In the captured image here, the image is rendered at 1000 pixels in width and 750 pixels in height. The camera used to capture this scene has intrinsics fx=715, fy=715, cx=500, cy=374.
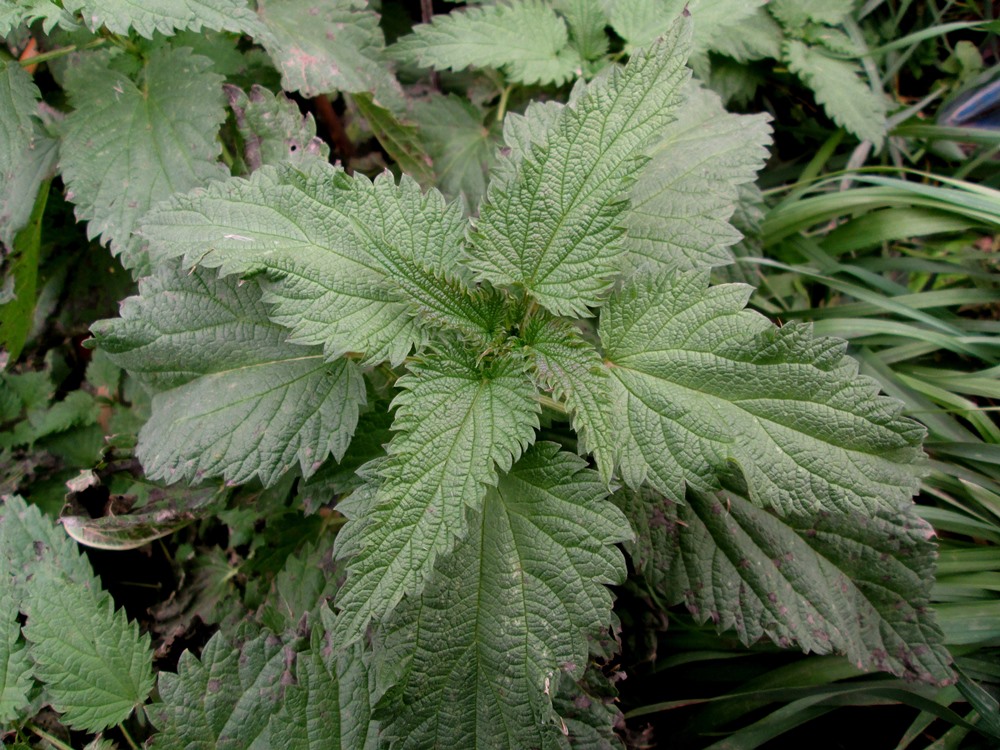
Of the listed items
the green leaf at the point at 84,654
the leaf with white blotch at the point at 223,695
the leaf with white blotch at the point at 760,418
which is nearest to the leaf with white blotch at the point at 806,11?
the leaf with white blotch at the point at 760,418

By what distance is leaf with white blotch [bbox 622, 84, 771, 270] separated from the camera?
134cm

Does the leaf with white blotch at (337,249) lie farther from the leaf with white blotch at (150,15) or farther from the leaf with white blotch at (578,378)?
the leaf with white blotch at (150,15)

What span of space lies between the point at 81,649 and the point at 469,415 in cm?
95

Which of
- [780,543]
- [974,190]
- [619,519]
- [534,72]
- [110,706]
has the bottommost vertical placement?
[110,706]

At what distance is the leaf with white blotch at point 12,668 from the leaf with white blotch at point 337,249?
82 centimetres

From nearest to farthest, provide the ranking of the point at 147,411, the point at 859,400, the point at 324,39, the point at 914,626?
the point at 859,400, the point at 914,626, the point at 324,39, the point at 147,411

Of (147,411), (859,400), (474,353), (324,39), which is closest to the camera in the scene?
(859,400)

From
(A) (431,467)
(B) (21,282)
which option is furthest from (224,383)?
(B) (21,282)

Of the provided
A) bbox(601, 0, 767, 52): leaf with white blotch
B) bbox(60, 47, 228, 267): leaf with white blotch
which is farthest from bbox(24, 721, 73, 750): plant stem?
bbox(601, 0, 767, 52): leaf with white blotch

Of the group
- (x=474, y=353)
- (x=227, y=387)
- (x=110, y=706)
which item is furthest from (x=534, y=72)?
(x=110, y=706)

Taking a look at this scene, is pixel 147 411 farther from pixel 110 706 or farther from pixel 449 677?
pixel 449 677

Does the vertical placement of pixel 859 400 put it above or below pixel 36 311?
above

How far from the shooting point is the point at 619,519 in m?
1.11

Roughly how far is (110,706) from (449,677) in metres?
0.73
